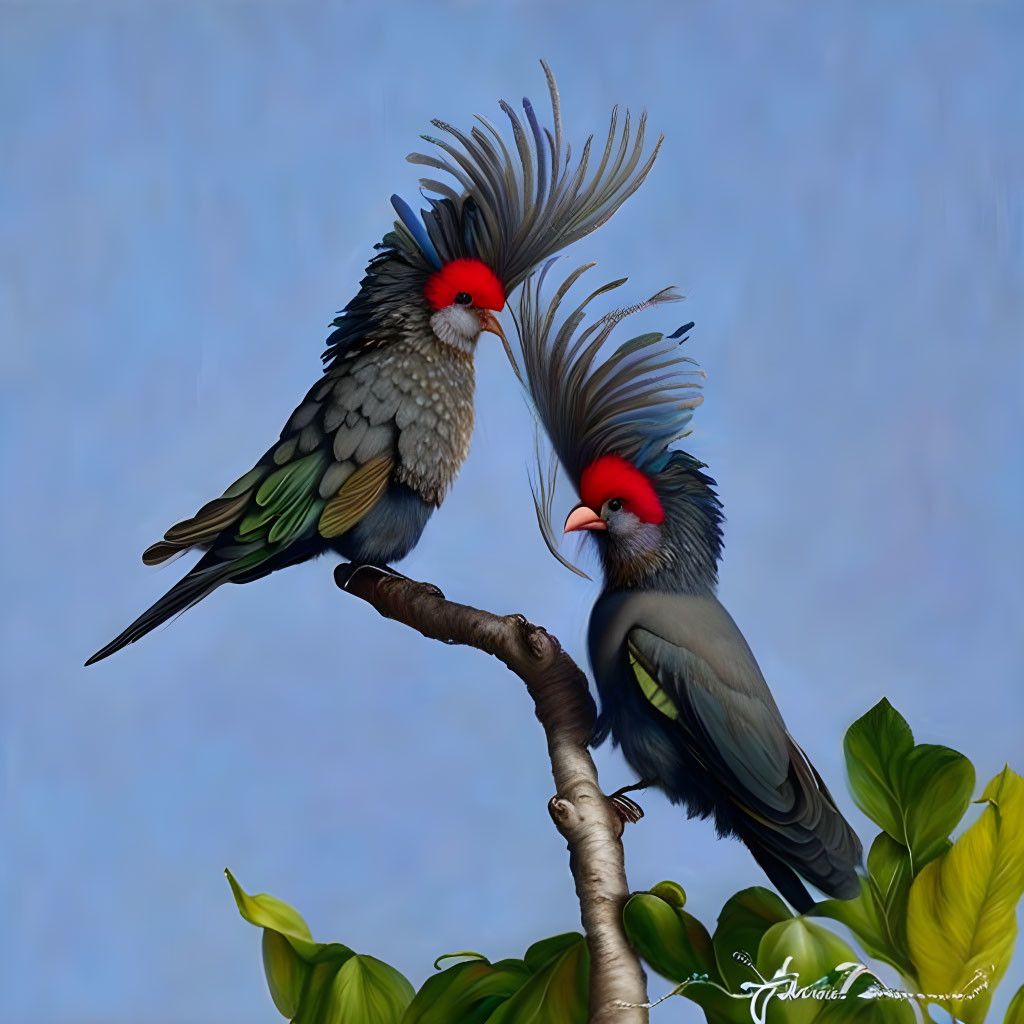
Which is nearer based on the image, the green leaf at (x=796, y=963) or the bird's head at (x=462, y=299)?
the green leaf at (x=796, y=963)

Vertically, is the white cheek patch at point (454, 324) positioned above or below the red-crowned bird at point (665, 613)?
above

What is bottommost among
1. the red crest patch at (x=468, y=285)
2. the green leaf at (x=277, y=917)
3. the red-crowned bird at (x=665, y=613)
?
the green leaf at (x=277, y=917)

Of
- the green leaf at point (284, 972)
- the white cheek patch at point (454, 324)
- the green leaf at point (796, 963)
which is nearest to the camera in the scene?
the green leaf at point (796, 963)

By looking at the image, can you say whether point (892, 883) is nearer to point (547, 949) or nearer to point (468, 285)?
point (547, 949)

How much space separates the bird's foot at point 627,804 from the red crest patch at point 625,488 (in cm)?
33

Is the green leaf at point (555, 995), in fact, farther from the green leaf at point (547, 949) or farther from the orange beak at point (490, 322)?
the orange beak at point (490, 322)

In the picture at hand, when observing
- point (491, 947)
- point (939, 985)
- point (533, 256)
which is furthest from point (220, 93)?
point (939, 985)

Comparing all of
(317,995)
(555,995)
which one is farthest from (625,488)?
(317,995)

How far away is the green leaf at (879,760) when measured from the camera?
1345 mm

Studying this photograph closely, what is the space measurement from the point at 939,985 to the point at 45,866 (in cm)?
114

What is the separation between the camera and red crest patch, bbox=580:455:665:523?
4.46ft

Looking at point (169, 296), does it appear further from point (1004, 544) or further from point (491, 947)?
point (1004, 544)

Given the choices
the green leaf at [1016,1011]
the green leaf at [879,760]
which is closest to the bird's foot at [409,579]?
the green leaf at [879,760]

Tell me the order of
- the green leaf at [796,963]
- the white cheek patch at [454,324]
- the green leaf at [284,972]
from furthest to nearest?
the white cheek patch at [454,324] < the green leaf at [284,972] < the green leaf at [796,963]
